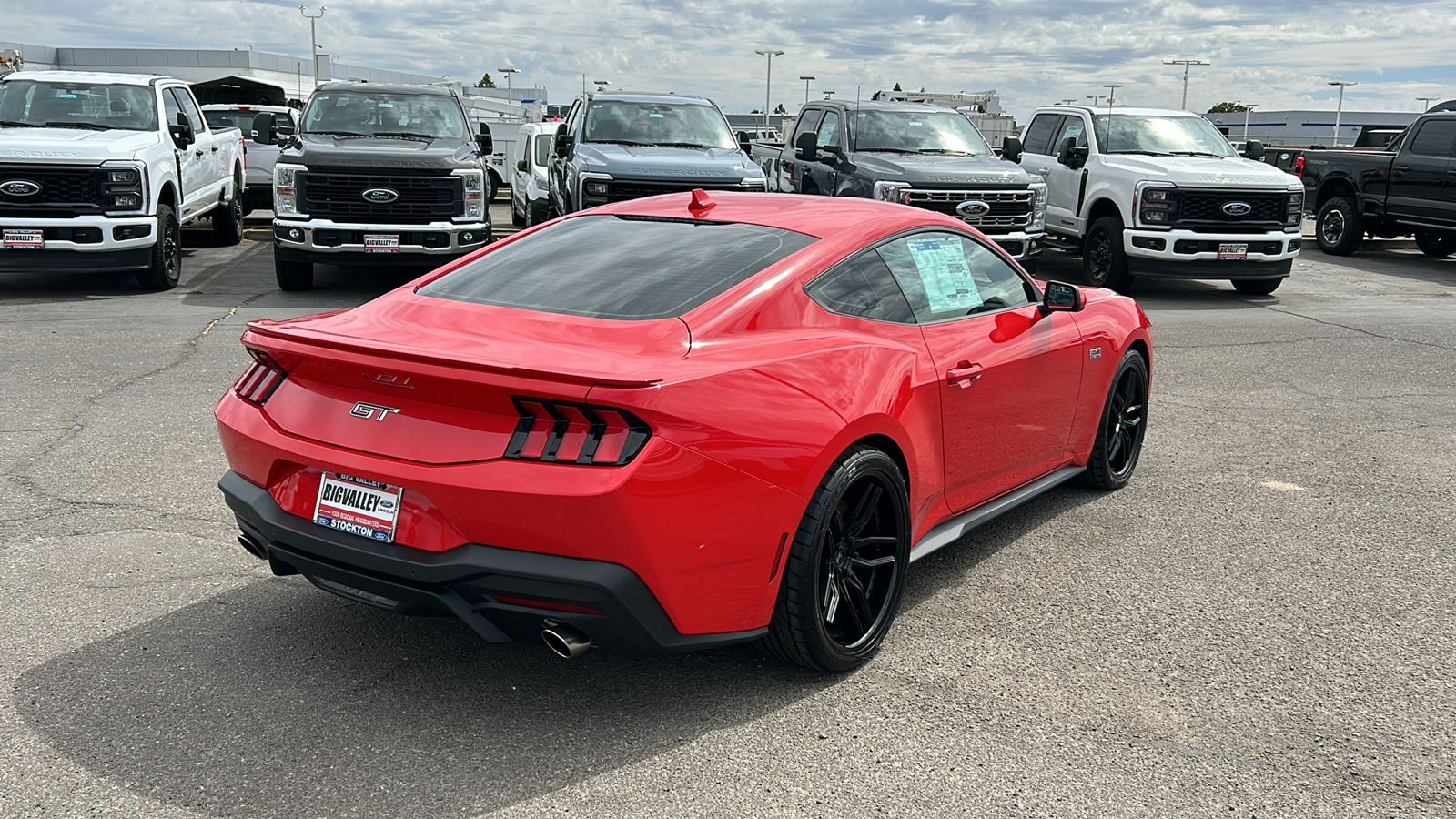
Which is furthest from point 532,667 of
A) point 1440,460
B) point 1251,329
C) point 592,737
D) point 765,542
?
point 1251,329

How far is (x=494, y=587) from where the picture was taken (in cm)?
316

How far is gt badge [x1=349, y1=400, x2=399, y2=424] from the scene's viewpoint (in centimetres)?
336

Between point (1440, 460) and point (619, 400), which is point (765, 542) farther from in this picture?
point (1440, 460)

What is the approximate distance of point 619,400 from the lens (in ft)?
10.1

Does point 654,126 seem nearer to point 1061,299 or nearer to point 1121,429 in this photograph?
point 1121,429

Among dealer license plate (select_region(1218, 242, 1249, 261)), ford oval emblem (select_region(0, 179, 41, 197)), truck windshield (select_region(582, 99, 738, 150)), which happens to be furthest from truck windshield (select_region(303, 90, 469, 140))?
dealer license plate (select_region(1218, 242, 1249, 261))

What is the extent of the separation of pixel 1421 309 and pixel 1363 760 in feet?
39.4

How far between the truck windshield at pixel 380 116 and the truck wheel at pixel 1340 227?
13.9 m

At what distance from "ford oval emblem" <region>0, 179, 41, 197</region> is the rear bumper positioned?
9.83 m

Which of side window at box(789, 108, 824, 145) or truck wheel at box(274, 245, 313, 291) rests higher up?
side window at box(789, 108, 824, 145)

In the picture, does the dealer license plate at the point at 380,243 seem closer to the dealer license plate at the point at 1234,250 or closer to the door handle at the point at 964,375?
the door handle at the point at 964,375

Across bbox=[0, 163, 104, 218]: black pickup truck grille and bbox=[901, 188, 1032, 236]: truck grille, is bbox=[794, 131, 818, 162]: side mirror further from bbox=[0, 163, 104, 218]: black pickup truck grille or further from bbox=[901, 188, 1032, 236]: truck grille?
bbox=[0, 163, 104, 218]: black pickup truck grille

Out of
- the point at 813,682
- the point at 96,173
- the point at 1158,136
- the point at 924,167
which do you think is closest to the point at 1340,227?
the point at 1158,136

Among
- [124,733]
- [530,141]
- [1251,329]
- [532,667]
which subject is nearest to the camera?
[124,733]
